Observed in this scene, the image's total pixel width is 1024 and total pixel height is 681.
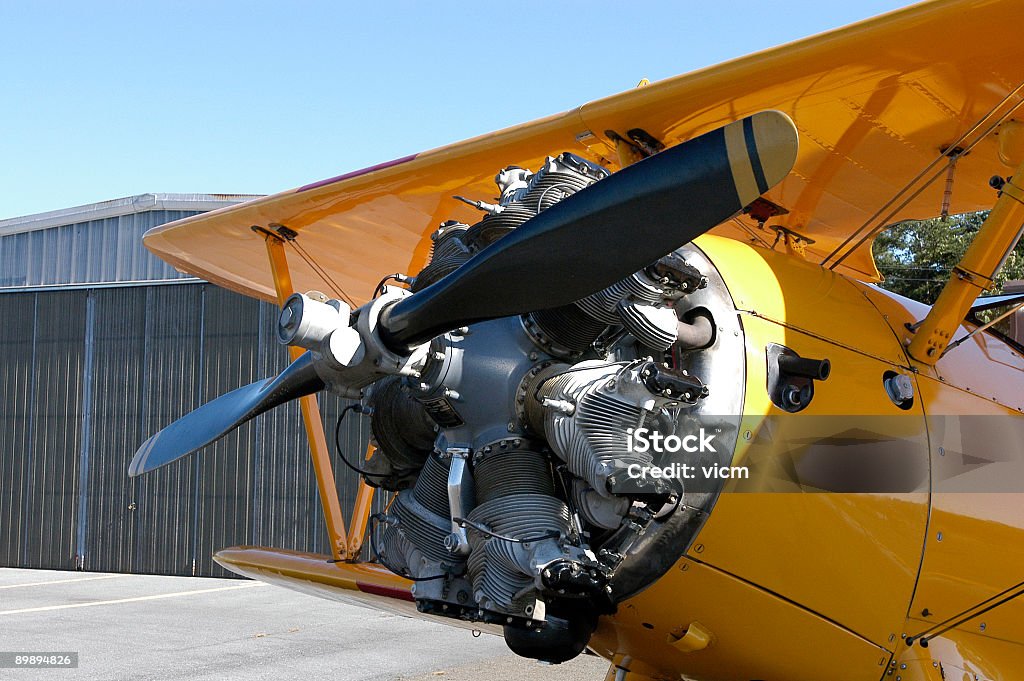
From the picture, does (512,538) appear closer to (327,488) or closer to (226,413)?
(226,413)

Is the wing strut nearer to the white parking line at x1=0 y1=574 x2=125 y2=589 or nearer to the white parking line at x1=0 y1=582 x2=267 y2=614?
the white parking line at x1=0 y1=582 x2=267 y2=614

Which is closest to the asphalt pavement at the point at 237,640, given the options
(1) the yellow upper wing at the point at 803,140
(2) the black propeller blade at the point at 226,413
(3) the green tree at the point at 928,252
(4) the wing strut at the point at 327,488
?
(4) the wing strut at the point at 327,488

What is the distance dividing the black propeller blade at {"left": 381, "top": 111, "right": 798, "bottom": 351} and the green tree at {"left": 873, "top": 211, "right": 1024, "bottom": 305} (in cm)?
1086

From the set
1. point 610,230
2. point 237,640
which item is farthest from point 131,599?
point 610,230

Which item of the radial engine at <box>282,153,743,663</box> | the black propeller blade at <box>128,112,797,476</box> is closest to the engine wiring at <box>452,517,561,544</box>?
the radial engine at <box>282,153,743,663</box>

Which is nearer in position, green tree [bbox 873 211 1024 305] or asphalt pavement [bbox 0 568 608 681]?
asphalt pavement [bbox 0 568 608 681]

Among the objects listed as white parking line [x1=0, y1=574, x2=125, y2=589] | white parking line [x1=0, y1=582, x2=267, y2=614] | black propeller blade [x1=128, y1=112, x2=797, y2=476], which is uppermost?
black propeller blade [x1=128, y1=112, x2=797, y2=476]

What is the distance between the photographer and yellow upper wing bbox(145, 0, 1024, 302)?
3938mm

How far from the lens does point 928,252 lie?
15727mm

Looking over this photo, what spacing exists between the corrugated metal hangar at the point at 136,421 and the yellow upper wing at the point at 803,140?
8743 millimetres

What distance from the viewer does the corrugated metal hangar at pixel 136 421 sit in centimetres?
1641

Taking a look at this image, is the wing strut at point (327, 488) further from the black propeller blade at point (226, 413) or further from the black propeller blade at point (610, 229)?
the black propeller blade at point (610, 229)

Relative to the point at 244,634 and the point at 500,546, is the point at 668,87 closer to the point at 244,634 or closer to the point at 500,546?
the point at 500,546

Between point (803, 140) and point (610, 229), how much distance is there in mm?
2222
